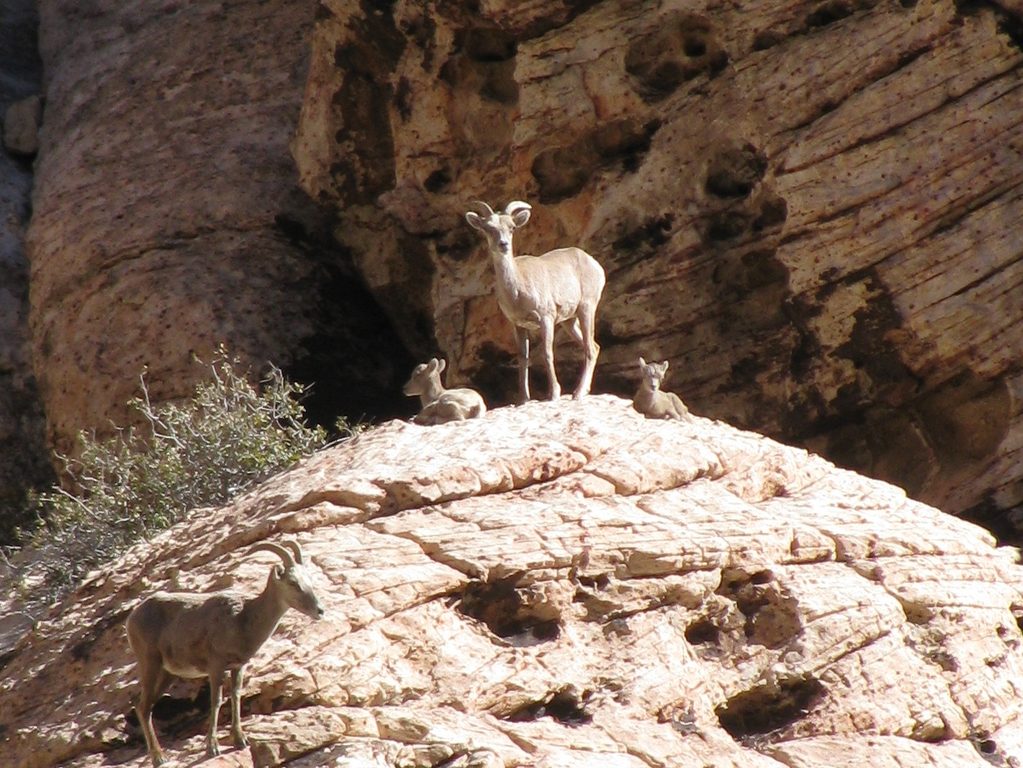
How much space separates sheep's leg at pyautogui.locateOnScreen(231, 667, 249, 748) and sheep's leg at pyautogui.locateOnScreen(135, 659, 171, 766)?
0.38 metres

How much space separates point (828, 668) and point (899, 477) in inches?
199

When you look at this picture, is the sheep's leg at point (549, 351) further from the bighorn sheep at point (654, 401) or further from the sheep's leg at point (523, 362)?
the bighorn sheep at point (654, 401)

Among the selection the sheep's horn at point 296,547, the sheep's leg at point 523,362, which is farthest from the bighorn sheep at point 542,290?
the sheep's horn at point 296,547

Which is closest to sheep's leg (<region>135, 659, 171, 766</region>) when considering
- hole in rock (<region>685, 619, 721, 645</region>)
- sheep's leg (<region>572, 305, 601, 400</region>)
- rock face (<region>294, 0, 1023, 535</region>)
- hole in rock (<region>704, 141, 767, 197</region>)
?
hole in rock (<region>685, 619, 721, 645</region>)

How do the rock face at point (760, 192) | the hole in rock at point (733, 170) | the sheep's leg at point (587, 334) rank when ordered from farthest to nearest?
the hole in rock at point (733, 170) < the rock face at point (760, 192) < the sheep's leg at point (587, 334)

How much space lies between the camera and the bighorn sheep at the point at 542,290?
11242mm

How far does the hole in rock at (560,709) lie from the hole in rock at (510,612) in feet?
1.23

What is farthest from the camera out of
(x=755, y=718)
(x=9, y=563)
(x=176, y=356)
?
(x=176, y=356)

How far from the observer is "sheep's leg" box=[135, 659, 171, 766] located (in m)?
7.03

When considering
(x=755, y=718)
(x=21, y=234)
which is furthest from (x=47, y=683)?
(x=21, y=234)

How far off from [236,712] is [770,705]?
2981mm

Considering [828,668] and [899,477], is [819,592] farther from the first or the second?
[899,477]

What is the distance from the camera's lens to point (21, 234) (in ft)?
59.3

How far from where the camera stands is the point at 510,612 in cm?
805
